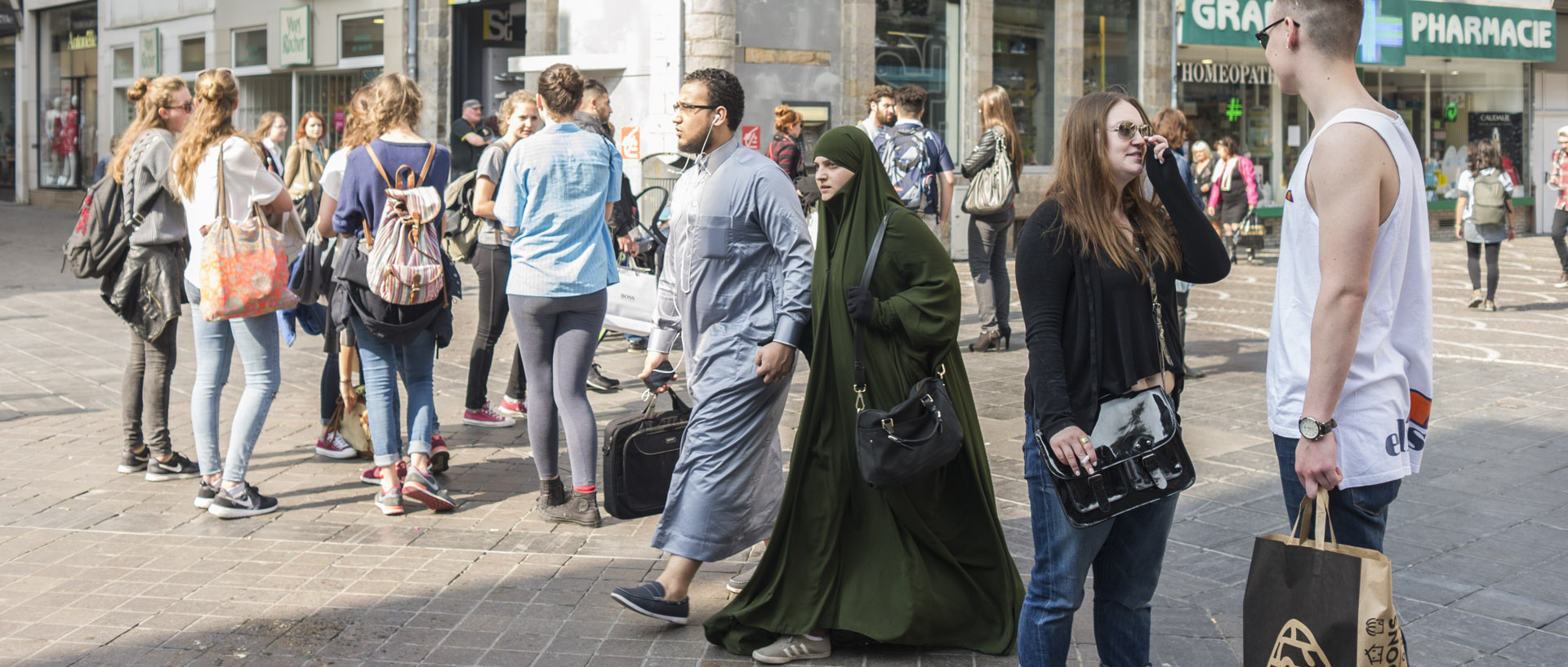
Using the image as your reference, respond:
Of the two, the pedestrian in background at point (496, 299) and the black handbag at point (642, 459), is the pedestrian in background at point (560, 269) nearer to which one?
the black handbag at point (642, 459)

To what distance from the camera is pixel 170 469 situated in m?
6.73

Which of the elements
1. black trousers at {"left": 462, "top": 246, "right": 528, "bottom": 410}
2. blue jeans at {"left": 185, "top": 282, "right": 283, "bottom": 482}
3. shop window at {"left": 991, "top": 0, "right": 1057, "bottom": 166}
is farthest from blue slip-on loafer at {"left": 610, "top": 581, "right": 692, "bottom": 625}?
shop window at {"left": 991, "top": 0, "right": 1057, "bottom": 166}

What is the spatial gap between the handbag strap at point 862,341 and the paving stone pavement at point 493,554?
0.84 meters

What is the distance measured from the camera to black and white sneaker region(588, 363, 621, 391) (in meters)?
9.22

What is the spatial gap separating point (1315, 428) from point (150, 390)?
221 inches

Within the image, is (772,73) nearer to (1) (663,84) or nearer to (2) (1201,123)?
(1) (663,84)

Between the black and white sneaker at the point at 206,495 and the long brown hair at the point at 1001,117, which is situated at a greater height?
the long brown hair at the point at 1001,117

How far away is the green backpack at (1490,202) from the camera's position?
13758 millimetres

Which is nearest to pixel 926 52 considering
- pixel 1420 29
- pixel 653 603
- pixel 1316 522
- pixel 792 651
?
pixel 1420 29

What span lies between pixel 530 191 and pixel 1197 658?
10.4 ft

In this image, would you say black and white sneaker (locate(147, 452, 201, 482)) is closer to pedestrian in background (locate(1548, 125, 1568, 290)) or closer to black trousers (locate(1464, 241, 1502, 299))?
black trousers (locate(1464, 241, 1502, 299))

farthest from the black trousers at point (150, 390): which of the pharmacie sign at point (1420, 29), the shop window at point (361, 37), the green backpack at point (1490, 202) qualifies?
the pharmacie sign at point (1420, 29)

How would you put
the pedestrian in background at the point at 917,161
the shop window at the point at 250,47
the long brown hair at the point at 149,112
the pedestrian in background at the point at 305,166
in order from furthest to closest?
1. the shop window at the point at 250,47
2. the pedestrian in background at the point at 305,166
3. the pedestrian in background at the point at 917,161
4. the long brown hair at the point at 149,112

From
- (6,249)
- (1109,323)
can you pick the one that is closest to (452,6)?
(6,249)
